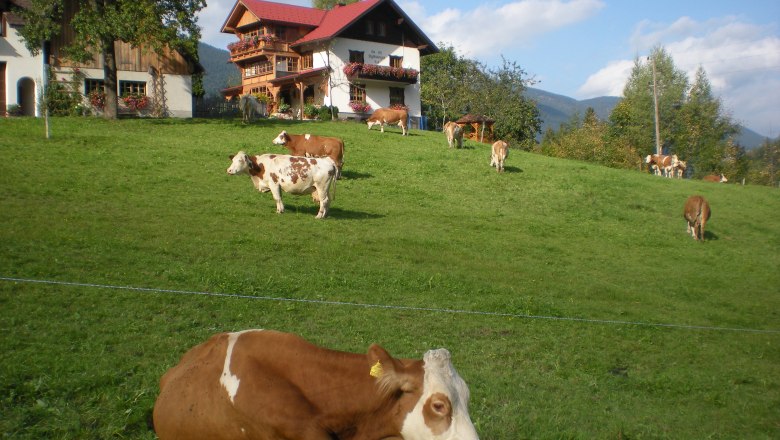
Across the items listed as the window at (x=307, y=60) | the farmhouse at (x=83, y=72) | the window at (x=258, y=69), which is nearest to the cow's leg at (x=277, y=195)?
the farmhouse at (x=83, y=72)

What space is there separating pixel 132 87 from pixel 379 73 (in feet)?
62.7

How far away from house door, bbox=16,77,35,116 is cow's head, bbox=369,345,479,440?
4234 centimetres

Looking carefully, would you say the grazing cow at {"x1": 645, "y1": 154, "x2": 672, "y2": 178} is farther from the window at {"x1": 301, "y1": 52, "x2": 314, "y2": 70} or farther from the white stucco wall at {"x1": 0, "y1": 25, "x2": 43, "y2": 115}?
the white stucco wall at {"x1": 0, "y1": 25, "x2": 43, "y2": 115}

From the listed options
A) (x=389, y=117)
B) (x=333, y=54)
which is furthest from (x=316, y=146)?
(x=333, y=54)

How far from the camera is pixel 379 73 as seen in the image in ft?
175

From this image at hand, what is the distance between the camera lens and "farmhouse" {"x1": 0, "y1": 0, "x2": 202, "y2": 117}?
1512 inches

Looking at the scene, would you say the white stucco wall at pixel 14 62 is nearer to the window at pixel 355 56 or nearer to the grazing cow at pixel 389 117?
the grazing cow at pixel 389 117

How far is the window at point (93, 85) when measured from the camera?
40.7m

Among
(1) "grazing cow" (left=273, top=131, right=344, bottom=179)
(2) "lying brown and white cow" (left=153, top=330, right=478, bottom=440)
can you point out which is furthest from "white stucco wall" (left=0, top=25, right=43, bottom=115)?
(2) "lying brown and white cow" (left=153, top=330, right=478, bottom=440)

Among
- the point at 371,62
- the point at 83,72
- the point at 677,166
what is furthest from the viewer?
the point at 371,62

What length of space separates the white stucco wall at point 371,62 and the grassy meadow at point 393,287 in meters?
26.7

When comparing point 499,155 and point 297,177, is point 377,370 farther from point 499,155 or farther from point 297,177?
point 499,155

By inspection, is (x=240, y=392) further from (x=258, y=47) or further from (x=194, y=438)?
(x=258, y=47)

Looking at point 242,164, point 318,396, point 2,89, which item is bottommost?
point 318,396
